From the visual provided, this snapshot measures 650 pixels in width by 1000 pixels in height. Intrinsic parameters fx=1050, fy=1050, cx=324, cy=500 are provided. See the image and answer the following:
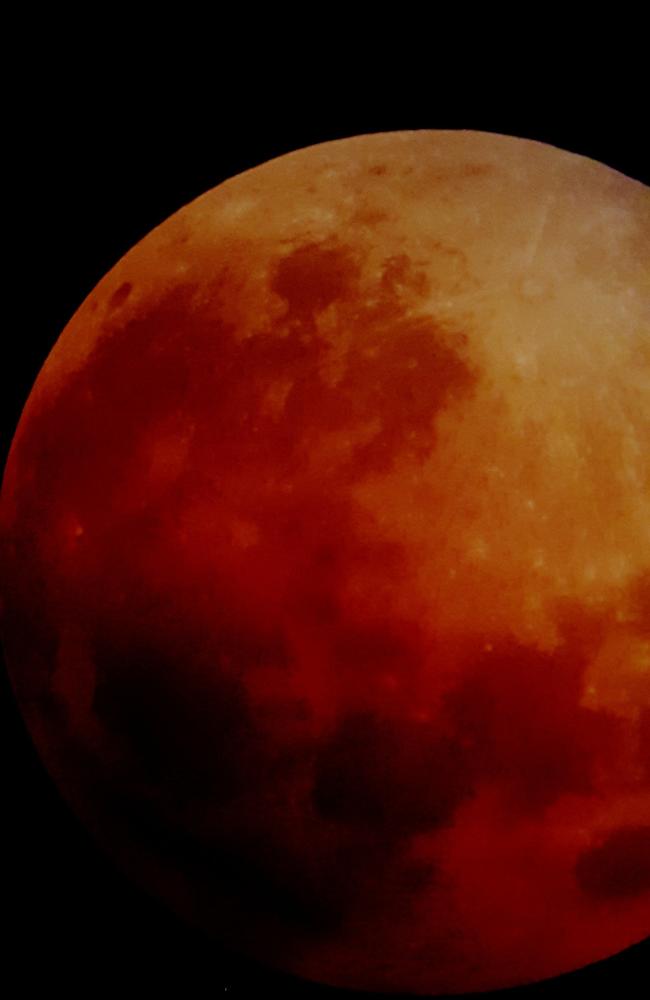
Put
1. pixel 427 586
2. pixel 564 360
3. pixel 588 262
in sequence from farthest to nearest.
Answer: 1. pixel 588 262
2. pixel 564 360
3. pixel 427 586

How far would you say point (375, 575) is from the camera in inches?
94.3

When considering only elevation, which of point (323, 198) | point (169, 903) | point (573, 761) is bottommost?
point (573, 761)

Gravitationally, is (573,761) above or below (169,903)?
below

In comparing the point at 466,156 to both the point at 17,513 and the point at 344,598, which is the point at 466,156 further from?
the point at 17,513

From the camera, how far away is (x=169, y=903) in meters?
3.09

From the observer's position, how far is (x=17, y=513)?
119 inches

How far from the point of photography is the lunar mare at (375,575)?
95.0 inches

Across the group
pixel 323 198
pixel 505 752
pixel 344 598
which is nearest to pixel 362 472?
pixel 344 598

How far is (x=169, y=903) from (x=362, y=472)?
151 cm

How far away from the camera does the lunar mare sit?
241 centimetres

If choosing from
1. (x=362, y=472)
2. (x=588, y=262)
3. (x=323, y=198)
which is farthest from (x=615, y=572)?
(x=323, y=198)

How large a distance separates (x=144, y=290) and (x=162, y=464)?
24.5 inches

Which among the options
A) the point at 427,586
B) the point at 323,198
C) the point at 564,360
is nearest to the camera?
the point at 427,586

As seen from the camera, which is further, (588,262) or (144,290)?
(144,290)
